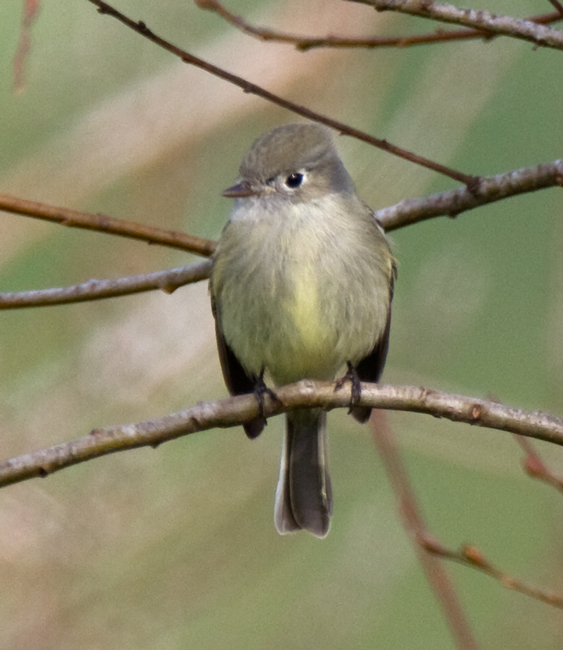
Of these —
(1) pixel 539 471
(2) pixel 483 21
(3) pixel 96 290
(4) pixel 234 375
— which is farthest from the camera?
(4) pixel 234 375

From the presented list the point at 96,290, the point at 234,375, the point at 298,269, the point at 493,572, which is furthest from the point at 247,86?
the point at 234,375

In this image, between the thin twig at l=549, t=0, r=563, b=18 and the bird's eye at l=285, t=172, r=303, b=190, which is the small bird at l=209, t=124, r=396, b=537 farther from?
the thin twig at l=549, t=0, r=563, b=18

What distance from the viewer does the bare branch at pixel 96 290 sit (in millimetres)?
3055

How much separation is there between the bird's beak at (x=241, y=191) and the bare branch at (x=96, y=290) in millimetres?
483

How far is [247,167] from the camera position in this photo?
4055 millimetres

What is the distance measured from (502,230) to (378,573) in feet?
12.9

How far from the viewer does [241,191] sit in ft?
13.1

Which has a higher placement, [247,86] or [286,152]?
[247,86]

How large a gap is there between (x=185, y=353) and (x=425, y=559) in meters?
1.59

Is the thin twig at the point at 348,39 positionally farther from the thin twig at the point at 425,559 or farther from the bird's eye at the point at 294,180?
the thin twig at the point at 425,559

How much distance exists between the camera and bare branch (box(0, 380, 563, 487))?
2705 mm

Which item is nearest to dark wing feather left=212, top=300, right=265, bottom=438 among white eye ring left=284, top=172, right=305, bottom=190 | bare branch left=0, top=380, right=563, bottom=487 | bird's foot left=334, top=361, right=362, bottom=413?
bird's foot left=334, top=361, right=362, bottom=413

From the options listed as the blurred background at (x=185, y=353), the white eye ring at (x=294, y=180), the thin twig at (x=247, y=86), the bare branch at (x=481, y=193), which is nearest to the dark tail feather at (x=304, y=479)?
the blurred background at (x=185, y=353)

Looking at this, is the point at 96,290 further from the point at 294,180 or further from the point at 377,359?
the point at 377,359
